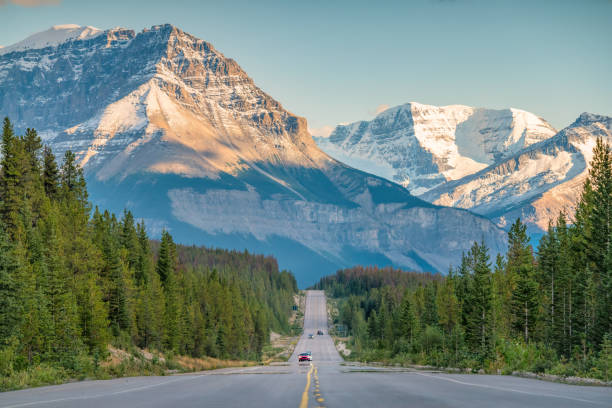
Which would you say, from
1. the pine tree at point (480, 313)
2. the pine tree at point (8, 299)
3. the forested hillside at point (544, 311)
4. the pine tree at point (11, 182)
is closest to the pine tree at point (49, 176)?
the pine tree at point (11, 182)

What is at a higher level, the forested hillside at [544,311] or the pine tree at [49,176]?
the pine tree at [49,176]

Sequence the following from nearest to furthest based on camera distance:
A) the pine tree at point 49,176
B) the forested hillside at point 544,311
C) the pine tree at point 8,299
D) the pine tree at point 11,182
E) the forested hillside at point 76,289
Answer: the pine tree at point 8,299 < the forested hillside at point 76,289 < the forested hillside at point 544,311 < the pine tree at point 11,182 < the pine tree at point 49,176

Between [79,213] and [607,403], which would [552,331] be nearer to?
[607,403]

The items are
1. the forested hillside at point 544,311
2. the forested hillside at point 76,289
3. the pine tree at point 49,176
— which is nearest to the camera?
the forested hillside at point 76,289

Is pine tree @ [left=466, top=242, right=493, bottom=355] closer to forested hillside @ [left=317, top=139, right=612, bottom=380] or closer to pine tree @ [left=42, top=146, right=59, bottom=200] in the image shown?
forested hillside @ [left=317, top=139, right=612, bottom=380]

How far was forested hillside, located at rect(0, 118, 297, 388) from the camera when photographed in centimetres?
4275

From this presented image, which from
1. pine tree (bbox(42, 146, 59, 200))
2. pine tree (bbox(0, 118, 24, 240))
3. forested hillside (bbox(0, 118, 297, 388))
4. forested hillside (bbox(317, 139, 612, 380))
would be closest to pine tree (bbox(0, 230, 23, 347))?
forested hillside (bbox(0, 118, 297, 388))

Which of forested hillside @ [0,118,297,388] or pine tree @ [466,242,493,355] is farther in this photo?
pine tree @ [466,242,493,355]

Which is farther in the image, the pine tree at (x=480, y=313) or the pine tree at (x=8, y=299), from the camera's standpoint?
the pine tree at (x=480, y=313)

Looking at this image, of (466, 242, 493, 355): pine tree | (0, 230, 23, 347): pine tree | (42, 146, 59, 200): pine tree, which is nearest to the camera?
(0, 230, 23, 347): pine tree

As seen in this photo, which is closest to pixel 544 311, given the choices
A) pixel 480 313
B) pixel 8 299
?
pixel 480 313

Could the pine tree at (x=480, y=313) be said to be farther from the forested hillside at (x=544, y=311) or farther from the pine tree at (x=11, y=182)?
the pine tree at (x=11, y=182)

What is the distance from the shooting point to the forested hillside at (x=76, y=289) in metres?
42.8

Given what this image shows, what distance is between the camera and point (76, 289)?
53562mm
